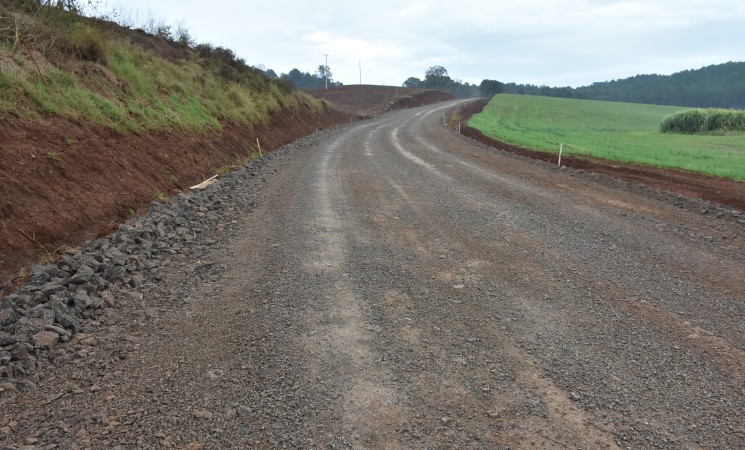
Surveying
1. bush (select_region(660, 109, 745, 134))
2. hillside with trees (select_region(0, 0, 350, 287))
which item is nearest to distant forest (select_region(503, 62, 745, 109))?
bush (select_region(660, 109, 745, 134))

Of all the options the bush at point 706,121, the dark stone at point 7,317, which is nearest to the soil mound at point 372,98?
the bush at point 706,121

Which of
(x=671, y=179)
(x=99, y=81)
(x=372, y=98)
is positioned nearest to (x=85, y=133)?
(x=99, y=81)

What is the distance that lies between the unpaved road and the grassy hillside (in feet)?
19.7

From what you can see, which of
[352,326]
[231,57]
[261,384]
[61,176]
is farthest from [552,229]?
[231,57]

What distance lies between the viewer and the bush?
117 feet

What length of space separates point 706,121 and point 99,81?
4301 cm

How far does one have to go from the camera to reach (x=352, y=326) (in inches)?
188

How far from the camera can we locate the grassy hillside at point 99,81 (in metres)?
9.81

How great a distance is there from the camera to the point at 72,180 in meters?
8.19

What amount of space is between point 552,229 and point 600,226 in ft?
3.46

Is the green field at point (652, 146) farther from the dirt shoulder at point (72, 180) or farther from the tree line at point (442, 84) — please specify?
the tree line at point (442, 84)

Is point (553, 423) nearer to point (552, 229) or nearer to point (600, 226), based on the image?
point (552, 229)

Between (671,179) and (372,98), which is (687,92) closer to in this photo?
Answer: (372,98)

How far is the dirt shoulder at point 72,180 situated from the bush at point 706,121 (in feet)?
131
